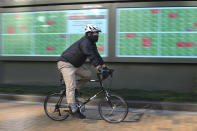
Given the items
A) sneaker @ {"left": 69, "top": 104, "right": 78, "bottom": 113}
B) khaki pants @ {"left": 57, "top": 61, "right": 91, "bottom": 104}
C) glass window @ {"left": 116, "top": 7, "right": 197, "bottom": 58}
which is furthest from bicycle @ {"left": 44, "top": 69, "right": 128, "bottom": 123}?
glass window @ {"left": 116, "top": 7, "right": 197, "bottom": 58}

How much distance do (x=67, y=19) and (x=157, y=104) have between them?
412 cm

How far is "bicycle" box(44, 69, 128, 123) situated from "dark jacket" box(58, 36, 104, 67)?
39cm

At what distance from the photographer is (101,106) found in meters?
5.83

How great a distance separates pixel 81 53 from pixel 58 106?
1255 mm

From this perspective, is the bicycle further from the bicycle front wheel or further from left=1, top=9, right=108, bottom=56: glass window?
left=1, top=9, right=108, bottom=56: glass window

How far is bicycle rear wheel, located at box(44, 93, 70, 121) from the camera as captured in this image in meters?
6.00

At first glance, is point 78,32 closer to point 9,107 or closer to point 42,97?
point 42,97

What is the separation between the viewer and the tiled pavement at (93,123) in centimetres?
543

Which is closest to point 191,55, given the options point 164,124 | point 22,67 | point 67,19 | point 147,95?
point 147,95

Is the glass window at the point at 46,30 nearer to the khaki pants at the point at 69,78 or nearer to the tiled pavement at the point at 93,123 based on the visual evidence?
the tiled pavement at the point at 93,123

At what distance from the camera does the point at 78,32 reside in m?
9.09

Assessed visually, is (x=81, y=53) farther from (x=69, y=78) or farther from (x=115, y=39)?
(x=115, y=39)

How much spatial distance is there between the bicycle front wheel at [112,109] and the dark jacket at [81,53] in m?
0.77

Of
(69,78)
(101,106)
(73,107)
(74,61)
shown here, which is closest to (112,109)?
(101,106)
